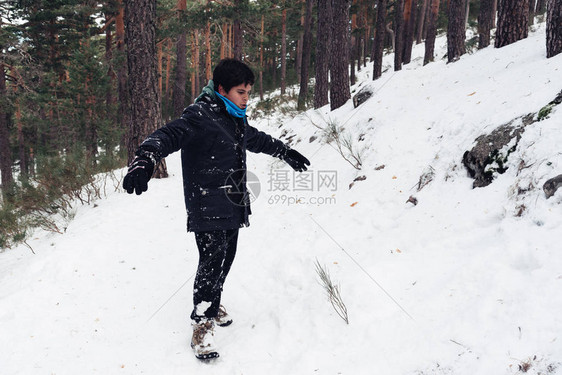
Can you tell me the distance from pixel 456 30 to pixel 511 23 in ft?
6.93

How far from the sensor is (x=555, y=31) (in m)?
4.44

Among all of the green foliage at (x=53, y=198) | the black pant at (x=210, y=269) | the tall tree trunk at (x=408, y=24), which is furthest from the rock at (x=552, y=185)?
the tall tree trunk at (x=408, y=24)

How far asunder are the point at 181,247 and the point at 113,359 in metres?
1.94

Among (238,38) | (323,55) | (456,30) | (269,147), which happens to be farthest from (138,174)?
(238,38)

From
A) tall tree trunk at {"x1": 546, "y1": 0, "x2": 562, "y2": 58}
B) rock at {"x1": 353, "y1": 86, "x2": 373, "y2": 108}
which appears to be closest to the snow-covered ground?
tall tree trunk at {"x1": 546, "y1": 0, "x2": 562, "y2": 58}

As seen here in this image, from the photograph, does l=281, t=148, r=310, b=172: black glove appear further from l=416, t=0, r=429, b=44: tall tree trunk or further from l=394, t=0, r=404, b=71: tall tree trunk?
l=416, t=0, r=429, b=44: tall tree trunk

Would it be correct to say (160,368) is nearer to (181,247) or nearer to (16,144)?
(181,247)

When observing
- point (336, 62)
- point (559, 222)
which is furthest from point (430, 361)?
point (336, 62)

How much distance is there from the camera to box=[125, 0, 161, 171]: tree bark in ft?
18.5

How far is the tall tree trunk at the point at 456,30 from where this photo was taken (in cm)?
802

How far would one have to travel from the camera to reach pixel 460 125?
3943mm

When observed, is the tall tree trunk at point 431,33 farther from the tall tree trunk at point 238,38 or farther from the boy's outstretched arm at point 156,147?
the boy's outstretched arm at point 156,147

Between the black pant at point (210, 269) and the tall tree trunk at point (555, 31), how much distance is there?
16.6ft

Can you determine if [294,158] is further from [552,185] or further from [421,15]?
[421,15]
